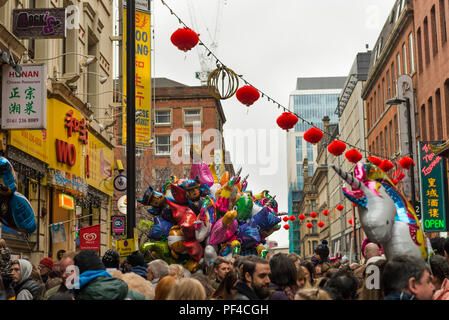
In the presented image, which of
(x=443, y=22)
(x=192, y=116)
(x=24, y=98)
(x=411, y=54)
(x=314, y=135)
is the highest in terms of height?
(x=192, y=116)

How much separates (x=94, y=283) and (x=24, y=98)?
1058 centimetres

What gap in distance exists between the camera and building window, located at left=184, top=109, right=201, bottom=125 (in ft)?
206

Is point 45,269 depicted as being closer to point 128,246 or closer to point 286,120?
point 128,246

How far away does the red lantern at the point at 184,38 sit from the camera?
12820mm

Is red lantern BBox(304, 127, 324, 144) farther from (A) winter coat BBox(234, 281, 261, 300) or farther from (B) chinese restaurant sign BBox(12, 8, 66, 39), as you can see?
(A) winter coat BBox(234, 281, 261, 300)

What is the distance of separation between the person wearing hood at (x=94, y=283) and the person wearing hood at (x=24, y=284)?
1.33 meters

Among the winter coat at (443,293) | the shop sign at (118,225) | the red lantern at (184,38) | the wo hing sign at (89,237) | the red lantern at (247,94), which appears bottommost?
the winter coat at (443,293)

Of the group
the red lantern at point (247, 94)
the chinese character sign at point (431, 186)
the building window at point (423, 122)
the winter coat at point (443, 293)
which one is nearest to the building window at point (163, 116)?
the building window at point (423, 122)

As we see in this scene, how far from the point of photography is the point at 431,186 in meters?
28.1

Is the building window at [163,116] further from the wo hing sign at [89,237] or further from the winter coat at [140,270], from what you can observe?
the winter coat at [140,270]

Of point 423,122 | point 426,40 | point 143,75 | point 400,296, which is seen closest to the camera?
point 400,296

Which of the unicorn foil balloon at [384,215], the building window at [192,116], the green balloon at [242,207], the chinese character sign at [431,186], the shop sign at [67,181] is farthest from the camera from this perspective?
the building window at [192,116]

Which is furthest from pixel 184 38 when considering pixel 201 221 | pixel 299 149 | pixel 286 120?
pixel 299 149

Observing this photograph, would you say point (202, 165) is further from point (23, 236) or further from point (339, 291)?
point (339, 291)
